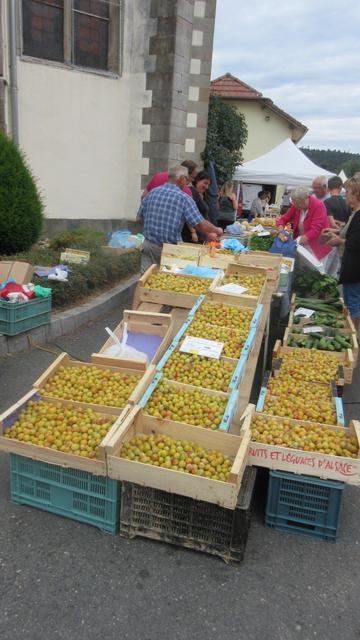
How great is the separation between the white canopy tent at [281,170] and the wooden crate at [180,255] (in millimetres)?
11008

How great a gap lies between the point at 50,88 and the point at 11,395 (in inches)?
281

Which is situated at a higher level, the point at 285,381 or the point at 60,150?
the point at 60,150

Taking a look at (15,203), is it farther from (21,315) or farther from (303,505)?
(303,505)

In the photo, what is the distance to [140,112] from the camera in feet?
37.2

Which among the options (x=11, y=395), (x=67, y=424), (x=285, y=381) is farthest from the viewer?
(x=11, y=395)

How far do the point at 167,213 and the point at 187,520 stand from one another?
3.97 m

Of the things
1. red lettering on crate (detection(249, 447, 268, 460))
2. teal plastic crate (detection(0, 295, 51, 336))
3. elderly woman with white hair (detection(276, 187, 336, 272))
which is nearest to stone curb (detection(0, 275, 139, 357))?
teal plastic crate (detection(0, 295, 51, 336))

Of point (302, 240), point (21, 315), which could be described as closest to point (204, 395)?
point (21, 315)

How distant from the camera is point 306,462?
3066 millimetres

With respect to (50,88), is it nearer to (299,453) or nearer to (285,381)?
(285,381)

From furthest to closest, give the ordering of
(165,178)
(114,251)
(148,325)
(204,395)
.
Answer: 1. (114,251)
2. (165,178)
3. (148,325)
4. (204,395)

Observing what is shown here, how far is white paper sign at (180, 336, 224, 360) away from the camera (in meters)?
3.92

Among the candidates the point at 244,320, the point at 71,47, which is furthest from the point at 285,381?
the point at 71,47

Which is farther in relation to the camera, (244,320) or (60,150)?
(60,150)
